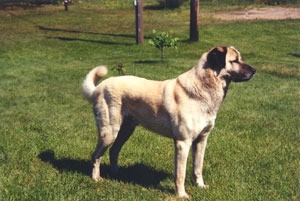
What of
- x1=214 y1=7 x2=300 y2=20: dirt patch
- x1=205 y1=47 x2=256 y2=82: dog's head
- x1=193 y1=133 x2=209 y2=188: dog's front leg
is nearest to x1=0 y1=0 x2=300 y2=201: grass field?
x1=193 y1=133 x2=209 y2=188: dog's front leg

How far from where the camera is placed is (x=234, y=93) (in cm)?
1378

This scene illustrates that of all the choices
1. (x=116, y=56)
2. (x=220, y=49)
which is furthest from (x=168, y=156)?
(x=116, y=56)

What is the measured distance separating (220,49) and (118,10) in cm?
3408

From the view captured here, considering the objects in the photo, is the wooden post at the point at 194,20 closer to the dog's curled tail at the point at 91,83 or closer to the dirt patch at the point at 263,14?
the dirt patch at the point at 263,14

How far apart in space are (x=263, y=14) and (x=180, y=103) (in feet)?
93.2

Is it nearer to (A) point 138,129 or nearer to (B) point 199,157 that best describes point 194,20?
(A) point 138,129

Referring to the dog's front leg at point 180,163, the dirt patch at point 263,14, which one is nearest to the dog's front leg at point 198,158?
the dog's front leg at point 180,163

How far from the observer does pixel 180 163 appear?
6.17m

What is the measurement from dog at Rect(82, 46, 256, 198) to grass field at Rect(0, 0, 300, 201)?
2.27 feet

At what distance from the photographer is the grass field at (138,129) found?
6.62 meters

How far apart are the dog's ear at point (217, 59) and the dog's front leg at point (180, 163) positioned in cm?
110

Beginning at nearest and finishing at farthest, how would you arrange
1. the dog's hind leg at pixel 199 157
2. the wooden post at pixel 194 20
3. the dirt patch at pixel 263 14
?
1. the dog's hind leg at pixel 199 157
2. the wooden post at pixel 194 20
3. the dirt patch at pixel 263 14

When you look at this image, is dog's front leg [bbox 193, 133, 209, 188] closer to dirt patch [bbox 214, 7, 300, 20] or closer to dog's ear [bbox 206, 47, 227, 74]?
dog's ear [bbox 206, 47, 227, 74]

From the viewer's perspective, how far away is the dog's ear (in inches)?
237
